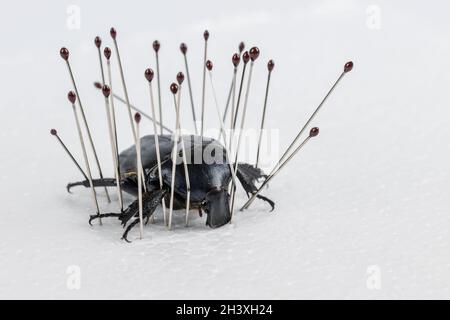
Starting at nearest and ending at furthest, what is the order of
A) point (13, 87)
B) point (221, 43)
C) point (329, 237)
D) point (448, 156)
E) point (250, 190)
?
point (329, 237), point (250, 190), point (448, 156), point (13, 87), point (221, 43)

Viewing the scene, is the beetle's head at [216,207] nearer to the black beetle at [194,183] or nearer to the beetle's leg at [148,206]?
the black beetle at [194,183]

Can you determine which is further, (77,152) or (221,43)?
(221,43)

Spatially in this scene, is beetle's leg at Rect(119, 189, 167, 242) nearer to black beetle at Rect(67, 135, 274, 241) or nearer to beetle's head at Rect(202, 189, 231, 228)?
black beetle at Rect(67, 135, 274, 241)

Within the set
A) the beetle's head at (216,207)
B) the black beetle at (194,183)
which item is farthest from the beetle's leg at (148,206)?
the beetle's head at (216,207)

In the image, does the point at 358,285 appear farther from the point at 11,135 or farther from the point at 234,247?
the point at 11,135

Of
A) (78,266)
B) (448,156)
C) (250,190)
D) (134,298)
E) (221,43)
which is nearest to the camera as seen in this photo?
(134,298)

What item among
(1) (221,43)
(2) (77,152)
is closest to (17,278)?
(2) (77,152)

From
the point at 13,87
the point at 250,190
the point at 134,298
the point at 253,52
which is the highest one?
the point at 253,52

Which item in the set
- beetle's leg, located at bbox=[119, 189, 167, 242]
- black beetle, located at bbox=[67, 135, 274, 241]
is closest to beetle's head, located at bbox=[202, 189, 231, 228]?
black beetle, located at bbox=[67, 135, 274, 241]
